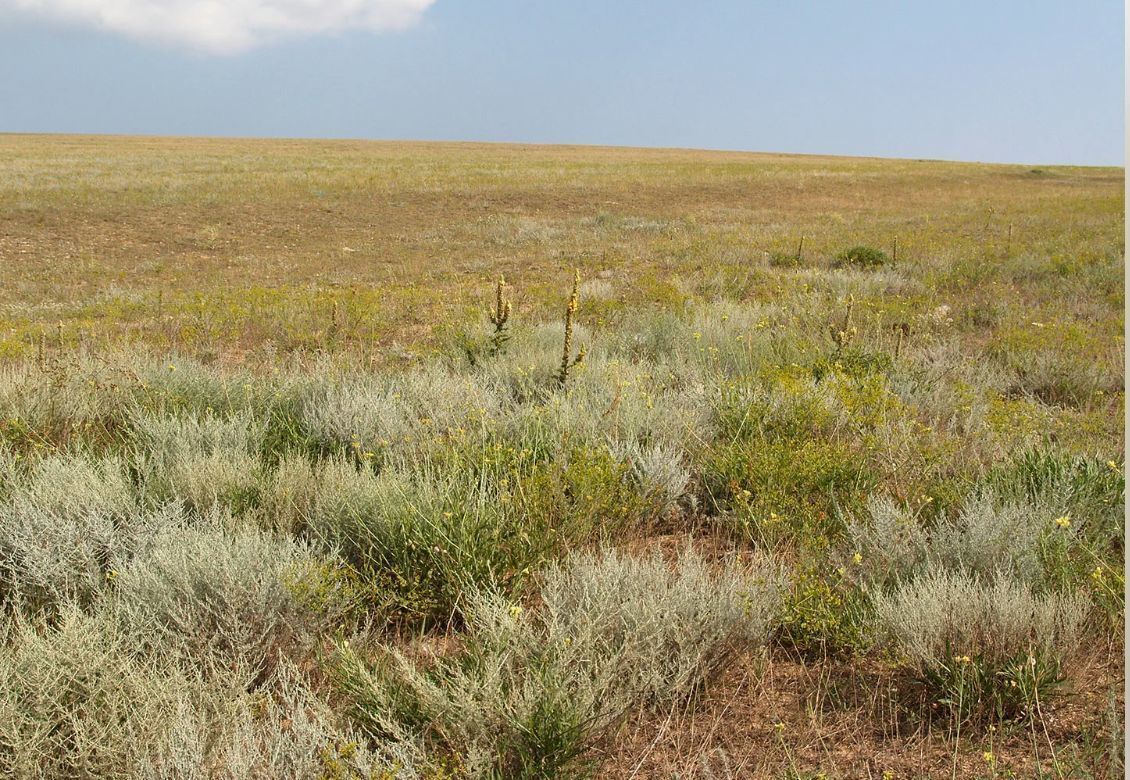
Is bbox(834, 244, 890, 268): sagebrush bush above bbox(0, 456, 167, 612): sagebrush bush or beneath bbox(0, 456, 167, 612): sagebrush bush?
above

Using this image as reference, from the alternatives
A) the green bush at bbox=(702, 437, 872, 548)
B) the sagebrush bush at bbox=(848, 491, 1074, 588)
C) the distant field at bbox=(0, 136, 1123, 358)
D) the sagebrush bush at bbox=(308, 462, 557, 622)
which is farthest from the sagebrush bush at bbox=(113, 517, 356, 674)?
the distant field at bbox=(0, 136, 1123, 358)

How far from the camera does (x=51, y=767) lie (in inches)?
75.7

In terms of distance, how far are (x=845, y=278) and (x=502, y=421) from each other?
781cm

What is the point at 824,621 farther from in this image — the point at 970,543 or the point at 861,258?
the point at 861,258

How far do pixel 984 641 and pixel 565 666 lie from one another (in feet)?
4.48

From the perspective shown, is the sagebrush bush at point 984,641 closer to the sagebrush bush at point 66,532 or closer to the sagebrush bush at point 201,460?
the sagebrush bush at point 201,460

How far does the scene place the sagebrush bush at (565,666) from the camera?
2.04 meters

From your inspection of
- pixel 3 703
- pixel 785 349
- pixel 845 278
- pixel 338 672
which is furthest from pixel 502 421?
pixel 845 278

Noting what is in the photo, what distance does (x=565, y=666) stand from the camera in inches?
86.7

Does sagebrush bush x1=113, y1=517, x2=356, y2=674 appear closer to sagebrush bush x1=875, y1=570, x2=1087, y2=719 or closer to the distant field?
sagebrush bush x1=875, y1=570, x2=1087, y2=719

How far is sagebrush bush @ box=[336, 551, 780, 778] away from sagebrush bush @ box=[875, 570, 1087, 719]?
1.49 ft

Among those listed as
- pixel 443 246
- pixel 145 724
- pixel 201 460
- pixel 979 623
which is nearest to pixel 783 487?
pixel 979 623

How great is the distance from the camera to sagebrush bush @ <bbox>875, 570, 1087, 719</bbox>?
Answer: 222 cm

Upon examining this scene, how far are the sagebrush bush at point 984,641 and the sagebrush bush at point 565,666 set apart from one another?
0.46m
